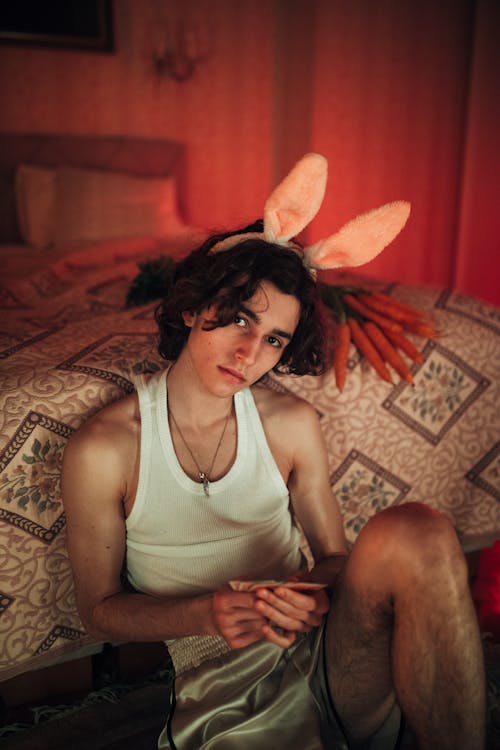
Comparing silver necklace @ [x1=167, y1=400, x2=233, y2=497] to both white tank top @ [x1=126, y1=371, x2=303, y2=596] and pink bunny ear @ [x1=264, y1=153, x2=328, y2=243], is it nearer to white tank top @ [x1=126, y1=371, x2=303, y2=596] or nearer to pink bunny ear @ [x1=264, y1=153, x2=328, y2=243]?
white tank top @ [x1=126, y1=371, x2=303, y2=596]

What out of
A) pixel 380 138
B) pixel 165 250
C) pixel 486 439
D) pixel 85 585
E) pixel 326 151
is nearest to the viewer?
pixel 85 585

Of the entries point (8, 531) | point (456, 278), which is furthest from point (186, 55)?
point (8, 531)

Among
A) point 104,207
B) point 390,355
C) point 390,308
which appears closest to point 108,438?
point 390,355

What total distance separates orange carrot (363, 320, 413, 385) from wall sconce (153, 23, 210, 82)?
2.96 meters

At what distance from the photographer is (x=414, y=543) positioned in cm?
97

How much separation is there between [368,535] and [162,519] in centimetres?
36

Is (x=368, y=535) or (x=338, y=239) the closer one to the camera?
(x=368, y=535)

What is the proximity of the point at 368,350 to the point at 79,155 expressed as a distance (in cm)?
261

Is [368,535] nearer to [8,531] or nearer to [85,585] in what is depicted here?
[85,585]

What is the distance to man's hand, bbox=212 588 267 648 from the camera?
98cm

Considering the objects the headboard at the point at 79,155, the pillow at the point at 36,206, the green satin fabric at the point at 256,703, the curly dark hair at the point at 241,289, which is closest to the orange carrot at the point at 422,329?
the curly dark hair at the point at 241,289

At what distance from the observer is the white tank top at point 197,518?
1.16m

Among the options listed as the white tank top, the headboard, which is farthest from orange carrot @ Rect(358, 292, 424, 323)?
the headboard

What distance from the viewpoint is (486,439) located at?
189cm
